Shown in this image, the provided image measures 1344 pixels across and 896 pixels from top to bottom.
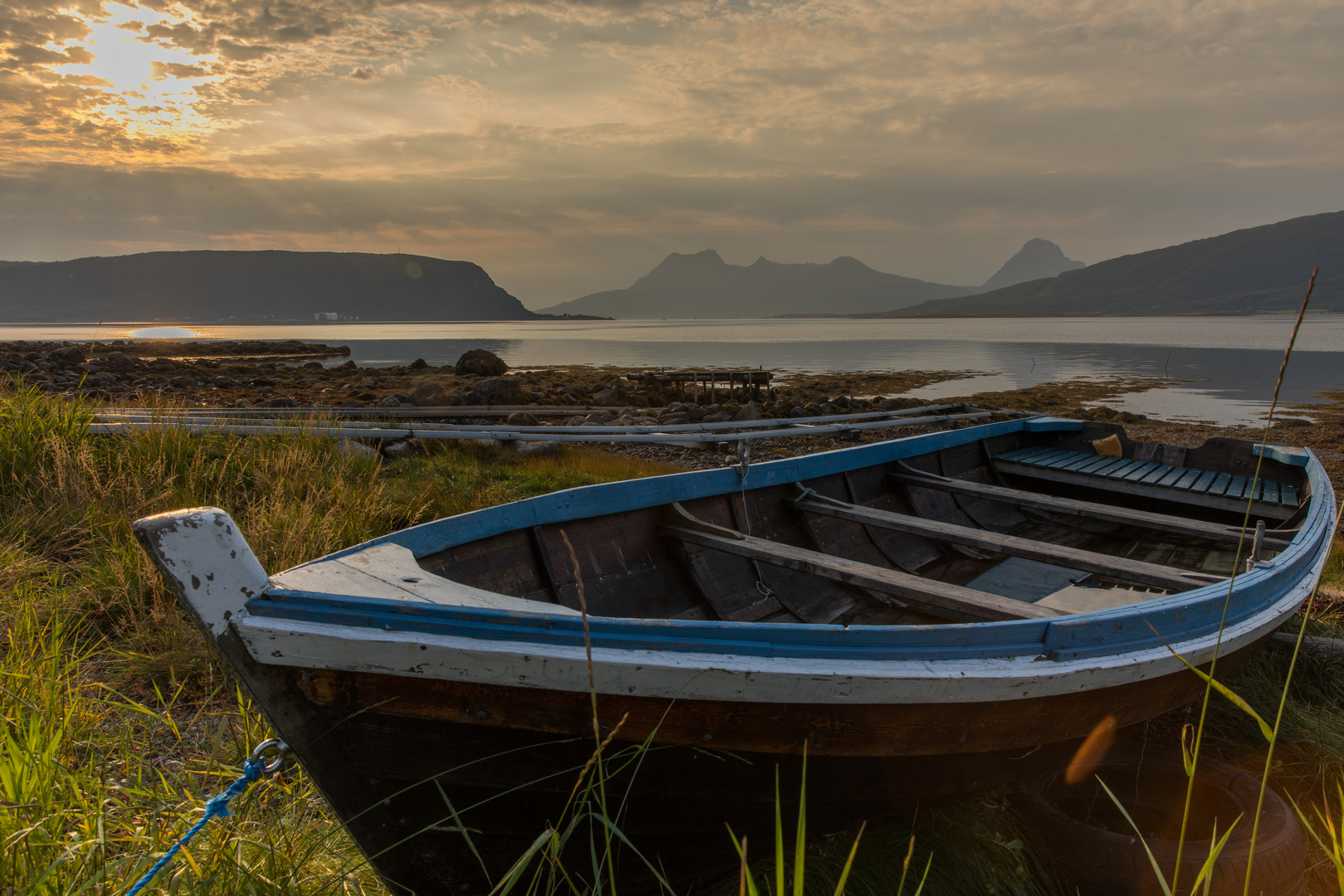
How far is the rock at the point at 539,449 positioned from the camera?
33.1 feet

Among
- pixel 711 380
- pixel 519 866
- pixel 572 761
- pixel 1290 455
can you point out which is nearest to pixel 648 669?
pixel 572 761

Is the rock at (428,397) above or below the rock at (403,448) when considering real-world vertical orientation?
below

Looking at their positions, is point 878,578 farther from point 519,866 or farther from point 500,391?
point 500,391

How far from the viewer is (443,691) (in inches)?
78.1

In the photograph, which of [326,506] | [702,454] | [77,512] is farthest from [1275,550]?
[702,454]

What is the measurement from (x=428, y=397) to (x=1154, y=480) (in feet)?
49.3

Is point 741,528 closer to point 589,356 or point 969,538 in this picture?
point 969,538

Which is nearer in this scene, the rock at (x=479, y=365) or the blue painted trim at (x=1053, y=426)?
the blue painted trim at (x=1053, y=426)

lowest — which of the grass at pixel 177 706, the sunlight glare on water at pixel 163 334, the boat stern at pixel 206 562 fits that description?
the sunlight glare on water at pixel 163 334

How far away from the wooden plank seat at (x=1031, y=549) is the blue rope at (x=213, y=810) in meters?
3.45

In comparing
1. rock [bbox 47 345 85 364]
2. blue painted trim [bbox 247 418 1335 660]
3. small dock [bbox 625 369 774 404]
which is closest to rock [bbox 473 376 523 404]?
small dock [bbox 625 369 774 404]

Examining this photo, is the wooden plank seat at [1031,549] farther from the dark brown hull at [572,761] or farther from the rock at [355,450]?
the rock at [355,450]

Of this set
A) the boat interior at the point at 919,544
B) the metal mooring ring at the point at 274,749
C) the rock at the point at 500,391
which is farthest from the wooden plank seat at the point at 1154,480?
the rock at the point at 500,391

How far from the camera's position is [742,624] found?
2.11 m
